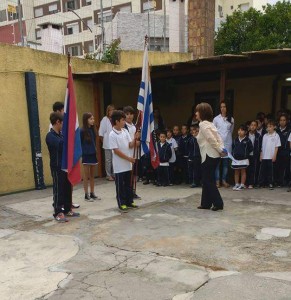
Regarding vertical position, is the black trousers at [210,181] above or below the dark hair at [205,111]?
below

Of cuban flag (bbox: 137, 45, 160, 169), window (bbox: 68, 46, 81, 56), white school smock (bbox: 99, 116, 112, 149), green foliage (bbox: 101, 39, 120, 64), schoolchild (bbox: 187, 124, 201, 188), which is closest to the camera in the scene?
cuban flag (bbox: 137, 45, 160, 169)

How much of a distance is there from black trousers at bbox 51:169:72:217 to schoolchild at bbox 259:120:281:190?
411 centimetres

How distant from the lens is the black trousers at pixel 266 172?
281 inches

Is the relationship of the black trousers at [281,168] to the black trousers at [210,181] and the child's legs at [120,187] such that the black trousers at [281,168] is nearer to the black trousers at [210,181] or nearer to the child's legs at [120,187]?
the black trousers at [210,181]

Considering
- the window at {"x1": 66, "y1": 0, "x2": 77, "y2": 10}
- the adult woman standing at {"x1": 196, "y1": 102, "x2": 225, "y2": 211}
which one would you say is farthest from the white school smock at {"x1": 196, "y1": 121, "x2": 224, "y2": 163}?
the window at {"x1": 66, "y1": 0, "x2": 77, "y2": 10}

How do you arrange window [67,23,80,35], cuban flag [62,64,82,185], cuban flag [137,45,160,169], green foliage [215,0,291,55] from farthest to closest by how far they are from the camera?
window [67,23,80,35] < green foliage [215,0,291,55] < cuban flag [137,45,160,169] < cuban flag [62,64,82,185]

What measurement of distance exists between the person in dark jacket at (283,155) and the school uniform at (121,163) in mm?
3416

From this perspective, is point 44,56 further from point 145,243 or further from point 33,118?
point 145,243

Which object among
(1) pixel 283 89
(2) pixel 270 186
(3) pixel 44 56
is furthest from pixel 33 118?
(1) pixel 283 89

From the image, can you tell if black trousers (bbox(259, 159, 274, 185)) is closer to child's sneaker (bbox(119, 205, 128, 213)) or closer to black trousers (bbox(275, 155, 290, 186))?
black trousers (bbox(275, 155, 290, 186))

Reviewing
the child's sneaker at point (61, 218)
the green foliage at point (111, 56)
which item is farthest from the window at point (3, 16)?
the child's sneaker at point (61, 218)

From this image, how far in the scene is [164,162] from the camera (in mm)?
7816

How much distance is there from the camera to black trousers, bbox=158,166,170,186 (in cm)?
791

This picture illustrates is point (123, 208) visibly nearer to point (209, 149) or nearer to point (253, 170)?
point (209, 149)
